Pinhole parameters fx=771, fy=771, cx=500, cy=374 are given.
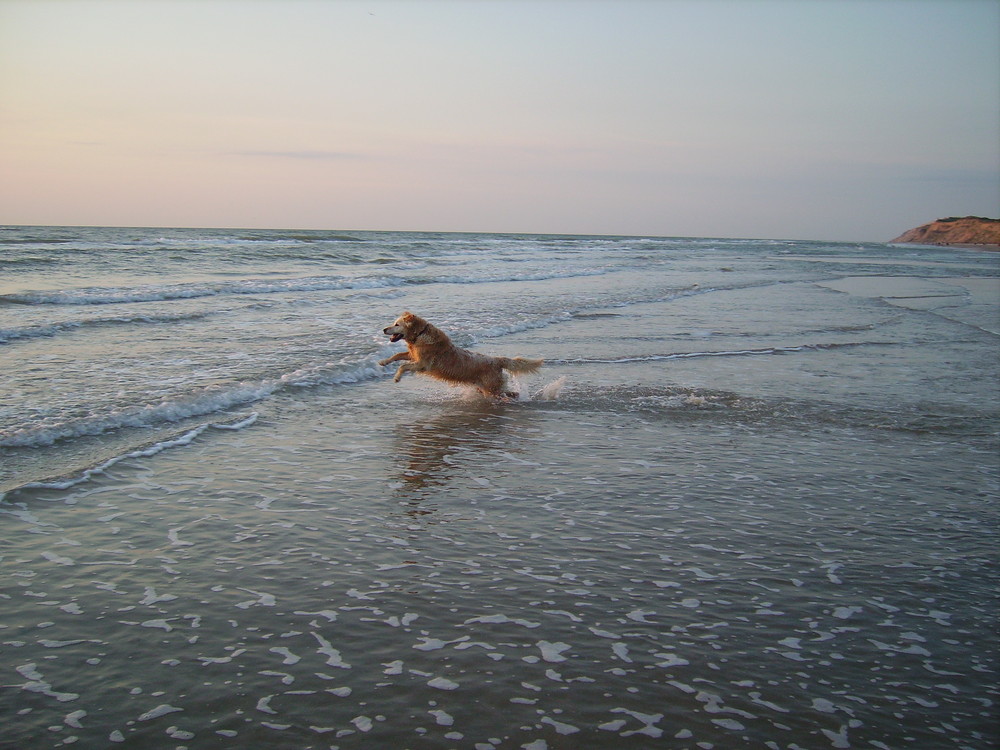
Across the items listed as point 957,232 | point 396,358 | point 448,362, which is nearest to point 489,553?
point 448,362

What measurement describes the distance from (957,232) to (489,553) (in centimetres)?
12080

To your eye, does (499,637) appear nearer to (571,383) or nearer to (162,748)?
(162,748)

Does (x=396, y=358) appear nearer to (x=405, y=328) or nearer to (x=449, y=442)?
(x=405, y=328)

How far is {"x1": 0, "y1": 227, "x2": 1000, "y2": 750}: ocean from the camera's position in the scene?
10.7ft

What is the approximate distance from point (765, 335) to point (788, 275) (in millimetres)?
21057

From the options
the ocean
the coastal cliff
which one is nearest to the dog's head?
the ocean

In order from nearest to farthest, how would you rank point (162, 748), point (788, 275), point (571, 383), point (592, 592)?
point (162, 748) → point (592, 592) → point (571, 383) → point (788, 275)

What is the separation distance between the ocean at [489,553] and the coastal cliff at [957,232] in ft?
319

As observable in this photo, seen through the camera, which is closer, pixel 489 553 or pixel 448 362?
pixel 489 553

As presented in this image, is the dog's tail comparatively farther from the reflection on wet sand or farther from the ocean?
the reflection on wet sand

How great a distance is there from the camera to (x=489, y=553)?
483cm

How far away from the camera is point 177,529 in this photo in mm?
5027

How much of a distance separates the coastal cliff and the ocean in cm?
9737

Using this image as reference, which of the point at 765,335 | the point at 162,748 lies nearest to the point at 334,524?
the point at 162,748
